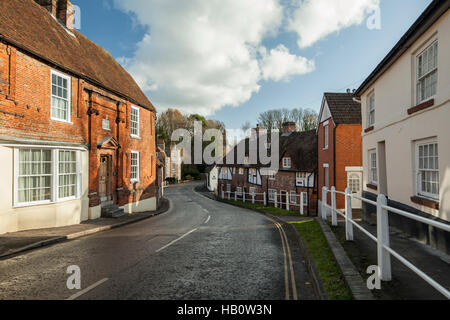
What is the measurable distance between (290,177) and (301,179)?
152 centimetres

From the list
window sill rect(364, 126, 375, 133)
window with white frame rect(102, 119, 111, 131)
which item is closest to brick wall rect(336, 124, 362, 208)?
window sill rect(364, 126, 375, 133)

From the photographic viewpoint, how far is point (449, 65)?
6.21 m

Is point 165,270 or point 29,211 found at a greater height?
point 29,211

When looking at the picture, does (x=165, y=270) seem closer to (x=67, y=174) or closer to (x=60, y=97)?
(x=67, y=174)

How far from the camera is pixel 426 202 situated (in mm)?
7102

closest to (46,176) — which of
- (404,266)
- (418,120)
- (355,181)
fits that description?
(404,266)

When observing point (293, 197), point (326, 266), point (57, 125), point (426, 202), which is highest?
point (57, 125)

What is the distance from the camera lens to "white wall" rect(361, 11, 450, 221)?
20.8 feet

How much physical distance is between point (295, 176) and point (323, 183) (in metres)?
4.51

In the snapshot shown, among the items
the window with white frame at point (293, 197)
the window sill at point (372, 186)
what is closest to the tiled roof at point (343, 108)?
the window sill at point (372, 186)

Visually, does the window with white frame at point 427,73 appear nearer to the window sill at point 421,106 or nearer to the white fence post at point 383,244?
the window sill at point 421,106

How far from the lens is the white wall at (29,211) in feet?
31.2

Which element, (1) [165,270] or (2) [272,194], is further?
(2) [272,194]
